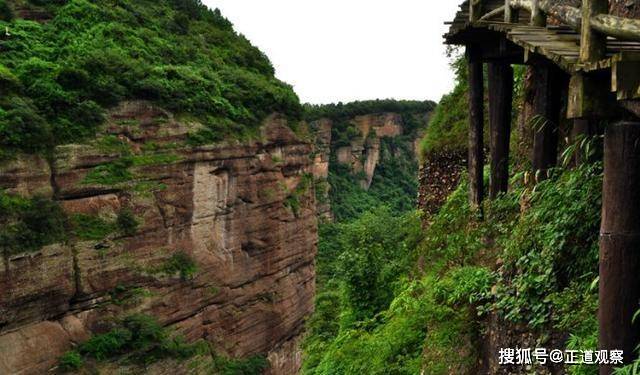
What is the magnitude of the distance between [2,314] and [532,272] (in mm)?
14856

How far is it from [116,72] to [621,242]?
18.7 metres

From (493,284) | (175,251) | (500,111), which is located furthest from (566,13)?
(175,251)

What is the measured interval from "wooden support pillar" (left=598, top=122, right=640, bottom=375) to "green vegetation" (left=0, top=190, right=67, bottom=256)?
606 inches

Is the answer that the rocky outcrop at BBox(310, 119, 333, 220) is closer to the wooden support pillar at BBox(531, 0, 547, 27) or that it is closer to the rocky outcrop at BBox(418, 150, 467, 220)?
the rocky outcrop at BBox(418, 150, 467, 220)

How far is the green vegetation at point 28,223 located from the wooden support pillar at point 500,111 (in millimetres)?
13888

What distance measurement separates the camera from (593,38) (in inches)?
111

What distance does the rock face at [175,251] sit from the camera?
15656mm

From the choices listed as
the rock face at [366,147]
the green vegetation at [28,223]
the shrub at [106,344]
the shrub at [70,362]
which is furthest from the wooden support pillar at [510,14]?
the rock face at [366,147]

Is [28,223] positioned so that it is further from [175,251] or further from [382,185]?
[382,185]

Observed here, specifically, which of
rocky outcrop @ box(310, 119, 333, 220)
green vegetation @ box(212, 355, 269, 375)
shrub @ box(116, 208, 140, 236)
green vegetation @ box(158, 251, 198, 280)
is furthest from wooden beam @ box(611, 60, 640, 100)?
rocky outcrop @ box(310, 119, 333, 220)

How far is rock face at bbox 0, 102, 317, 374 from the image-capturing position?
15.7 meters

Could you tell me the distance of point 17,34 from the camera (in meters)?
18.6

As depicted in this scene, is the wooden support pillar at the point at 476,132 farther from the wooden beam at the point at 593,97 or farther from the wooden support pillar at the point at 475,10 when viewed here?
the wooden beam at the point at 593,97

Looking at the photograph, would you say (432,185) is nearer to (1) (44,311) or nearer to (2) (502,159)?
(2) (502,159)
